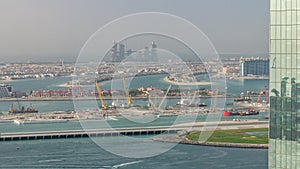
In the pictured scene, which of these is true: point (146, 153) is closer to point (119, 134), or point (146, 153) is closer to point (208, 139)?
point (208, 139)

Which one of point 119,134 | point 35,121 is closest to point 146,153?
point 119,134

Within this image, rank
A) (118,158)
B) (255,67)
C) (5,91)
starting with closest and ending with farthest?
1. (118,158)
2. (5,91)
3. (255,67)

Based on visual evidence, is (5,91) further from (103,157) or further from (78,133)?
(103,157)

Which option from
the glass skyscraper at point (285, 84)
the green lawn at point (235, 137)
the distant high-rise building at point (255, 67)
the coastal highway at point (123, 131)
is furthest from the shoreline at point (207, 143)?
the distant high-rise building at point (255, 67)

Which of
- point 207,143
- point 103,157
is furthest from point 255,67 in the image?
point 103,157

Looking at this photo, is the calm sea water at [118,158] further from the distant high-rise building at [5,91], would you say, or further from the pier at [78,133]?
the distant high-rise building at [5,91]

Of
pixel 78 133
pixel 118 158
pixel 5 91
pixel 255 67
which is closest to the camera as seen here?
pixel 118 158

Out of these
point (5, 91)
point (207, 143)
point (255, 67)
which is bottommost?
point (207, 143)
